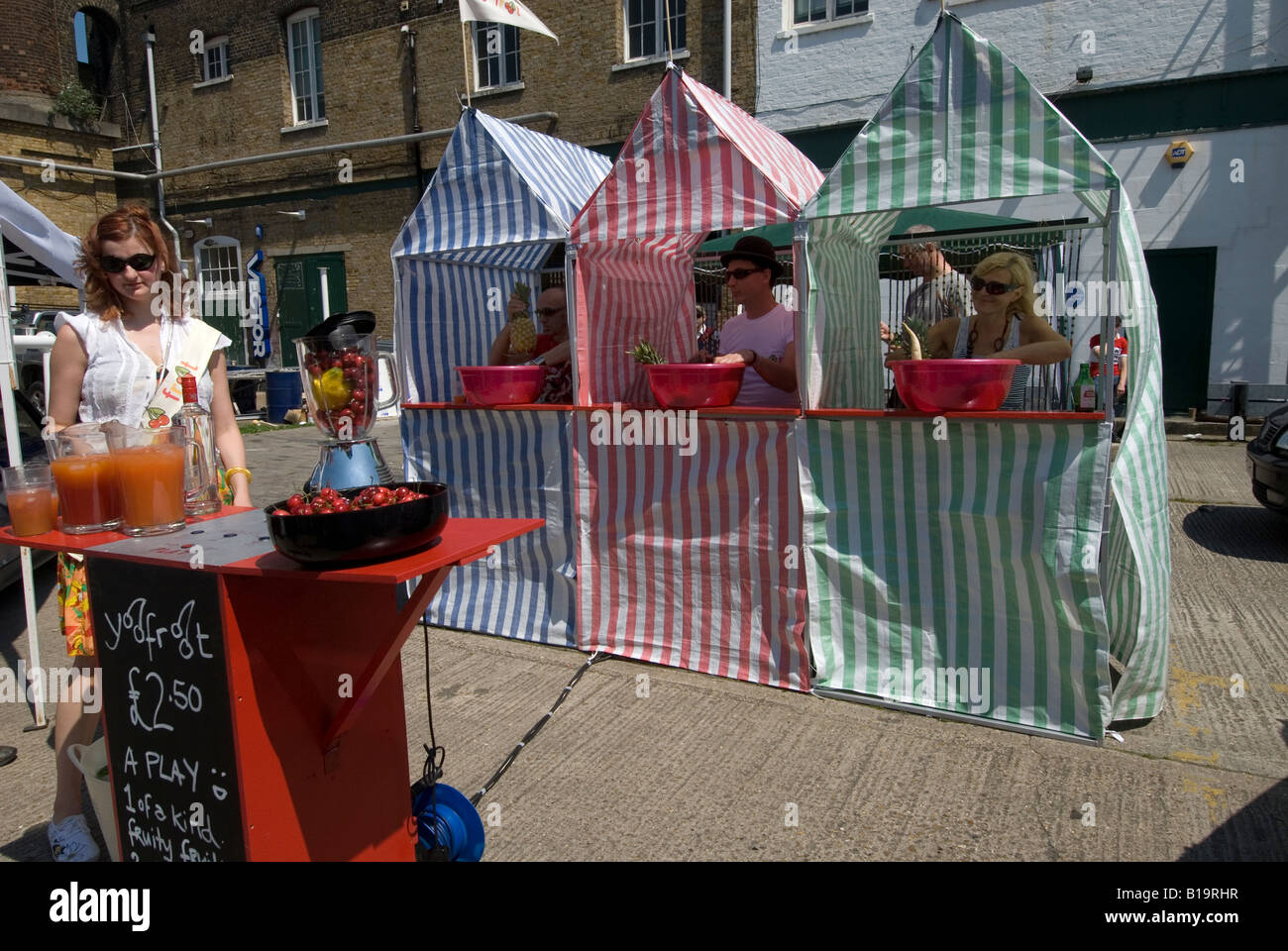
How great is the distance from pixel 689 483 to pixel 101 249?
262cm

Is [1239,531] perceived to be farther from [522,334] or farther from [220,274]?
[220,274]

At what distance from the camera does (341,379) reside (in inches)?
93.9

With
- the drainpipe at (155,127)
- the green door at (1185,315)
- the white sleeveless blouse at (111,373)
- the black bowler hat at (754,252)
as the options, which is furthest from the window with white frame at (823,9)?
the drainpipe at (155,127)

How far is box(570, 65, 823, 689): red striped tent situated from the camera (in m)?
4.10

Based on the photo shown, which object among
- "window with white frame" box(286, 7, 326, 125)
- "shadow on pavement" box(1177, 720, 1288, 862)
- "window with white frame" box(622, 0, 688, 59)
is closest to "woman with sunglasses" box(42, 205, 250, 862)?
"shadow on pavement" box(1177, 720, 1288, 862)

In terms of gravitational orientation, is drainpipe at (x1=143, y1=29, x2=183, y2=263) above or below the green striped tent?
above

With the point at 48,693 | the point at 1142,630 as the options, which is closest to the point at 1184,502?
the point at 1142,630

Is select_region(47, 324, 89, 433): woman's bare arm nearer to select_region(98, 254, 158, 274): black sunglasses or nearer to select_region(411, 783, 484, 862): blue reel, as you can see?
select_region(98, 254, 158, 274): black sunglasses

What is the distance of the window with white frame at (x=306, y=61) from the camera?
17.7 meters

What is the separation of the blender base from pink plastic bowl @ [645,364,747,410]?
1976mm

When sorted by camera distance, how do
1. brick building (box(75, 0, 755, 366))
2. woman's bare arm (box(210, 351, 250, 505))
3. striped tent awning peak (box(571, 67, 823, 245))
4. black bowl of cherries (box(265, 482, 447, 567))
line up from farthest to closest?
brick building (box(75, 0, 755, 366)), striped tent awning peak (box(571, 67, 823, 245)), woman's bare arm (box(210, 351, 250, 505)), black bowl of cherries (box(265, 482, 447, 567))

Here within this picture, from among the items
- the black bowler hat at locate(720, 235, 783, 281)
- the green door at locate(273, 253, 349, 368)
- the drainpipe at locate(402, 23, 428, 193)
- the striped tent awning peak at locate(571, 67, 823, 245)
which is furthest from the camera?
the green door at locate(273, 253, 349, 368)

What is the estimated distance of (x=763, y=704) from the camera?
4047mm

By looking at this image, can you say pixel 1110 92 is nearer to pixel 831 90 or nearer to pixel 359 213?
pixel 831 90
